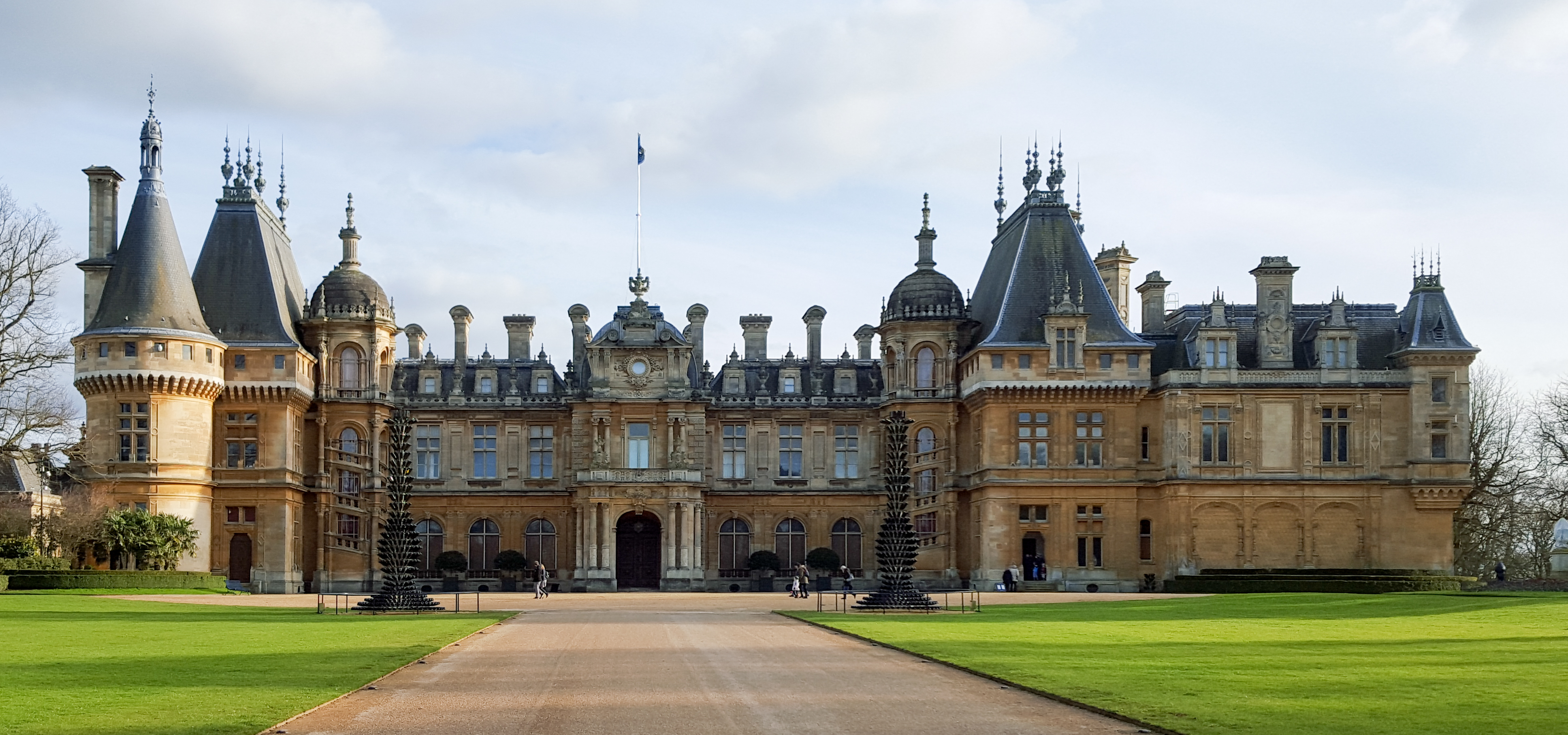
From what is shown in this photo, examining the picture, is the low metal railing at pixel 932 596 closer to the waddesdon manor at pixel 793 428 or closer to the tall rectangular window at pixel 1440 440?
the waddesdon manor at pixel 793 428

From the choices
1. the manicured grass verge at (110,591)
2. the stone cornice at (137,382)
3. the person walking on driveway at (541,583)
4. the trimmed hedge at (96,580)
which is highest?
the stone cornice at (137,382)

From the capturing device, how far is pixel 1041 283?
229 ft

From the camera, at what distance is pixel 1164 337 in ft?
236

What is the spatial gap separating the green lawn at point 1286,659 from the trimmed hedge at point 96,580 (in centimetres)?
2562

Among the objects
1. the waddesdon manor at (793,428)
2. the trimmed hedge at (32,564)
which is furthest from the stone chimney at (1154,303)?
the trimmed hedge at (32,564)

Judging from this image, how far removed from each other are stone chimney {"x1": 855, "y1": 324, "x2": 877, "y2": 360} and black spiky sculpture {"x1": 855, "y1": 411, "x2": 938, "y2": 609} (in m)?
30.2

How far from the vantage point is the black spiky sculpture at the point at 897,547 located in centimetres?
4597

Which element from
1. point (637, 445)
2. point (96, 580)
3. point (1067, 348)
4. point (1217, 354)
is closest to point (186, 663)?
point (96, 580)

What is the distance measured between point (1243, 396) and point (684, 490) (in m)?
24.2

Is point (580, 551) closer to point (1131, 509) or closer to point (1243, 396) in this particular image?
point (1131, 509)

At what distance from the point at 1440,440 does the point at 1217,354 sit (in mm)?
9779

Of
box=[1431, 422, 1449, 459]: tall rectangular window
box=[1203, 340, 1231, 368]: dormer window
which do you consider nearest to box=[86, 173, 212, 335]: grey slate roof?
box=[1203, 340, 1231, 368]: dormer window

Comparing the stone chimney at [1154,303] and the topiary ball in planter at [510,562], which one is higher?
the stone chimney at [1154,303]

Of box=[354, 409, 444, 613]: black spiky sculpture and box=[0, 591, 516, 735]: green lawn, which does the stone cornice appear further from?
box=[0, 591, 516, 735]: green lawn
